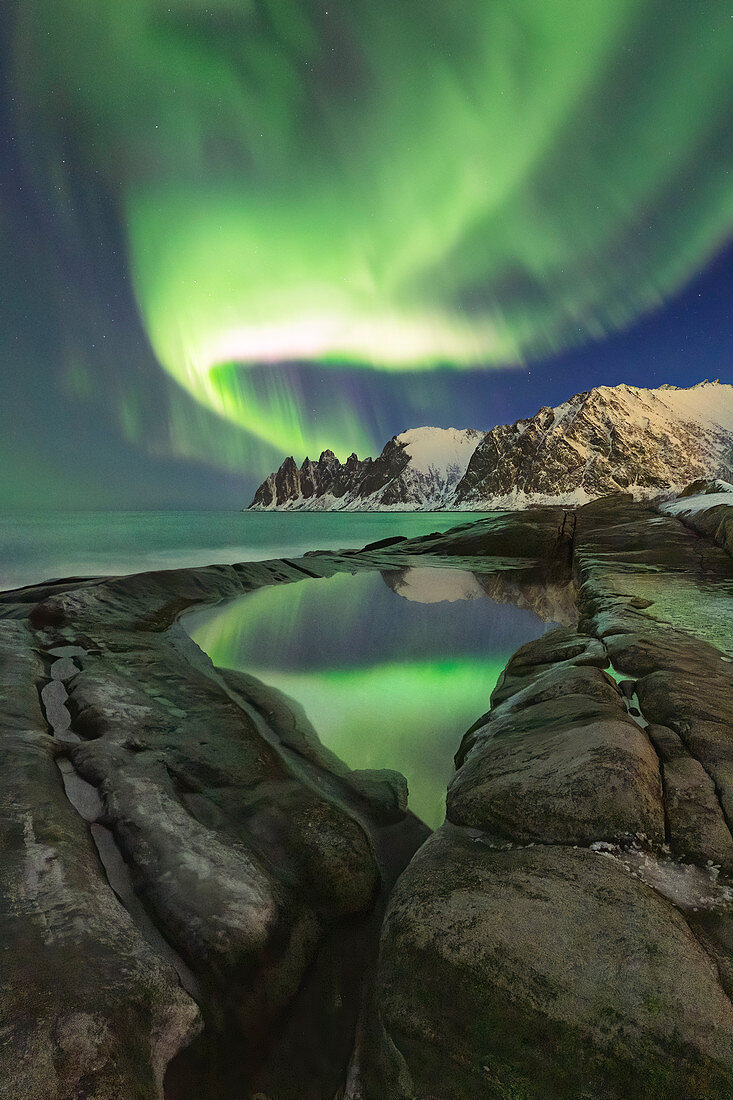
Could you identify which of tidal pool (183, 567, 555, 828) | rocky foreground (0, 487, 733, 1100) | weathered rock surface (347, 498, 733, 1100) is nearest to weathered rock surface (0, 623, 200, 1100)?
rocky foreground (0, 487, 733, 1100)

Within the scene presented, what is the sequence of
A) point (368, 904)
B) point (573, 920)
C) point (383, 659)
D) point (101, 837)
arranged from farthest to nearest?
point (383, 659), point (101, 837), point (368, 904), point (573, 920)

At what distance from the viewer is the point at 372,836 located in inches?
153

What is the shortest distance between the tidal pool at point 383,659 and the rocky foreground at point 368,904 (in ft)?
2.20

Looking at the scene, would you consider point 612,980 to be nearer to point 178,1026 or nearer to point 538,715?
point 178,1026


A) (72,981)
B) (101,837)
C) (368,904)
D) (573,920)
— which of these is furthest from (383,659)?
(72,981)

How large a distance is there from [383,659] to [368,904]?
5.58 metres

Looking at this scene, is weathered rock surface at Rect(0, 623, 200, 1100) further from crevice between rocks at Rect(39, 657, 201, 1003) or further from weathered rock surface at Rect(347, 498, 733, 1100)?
weathered rock surface at Rect(347, 498, 733, 1100)

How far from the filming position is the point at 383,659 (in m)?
8.74

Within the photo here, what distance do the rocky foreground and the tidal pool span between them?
671 mm

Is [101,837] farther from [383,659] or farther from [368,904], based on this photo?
[383,659]

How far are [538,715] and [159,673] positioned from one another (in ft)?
16.2

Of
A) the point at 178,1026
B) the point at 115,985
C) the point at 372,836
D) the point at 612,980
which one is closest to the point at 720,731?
the point at 612,980

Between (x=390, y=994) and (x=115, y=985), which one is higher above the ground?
(x=115, y=985)

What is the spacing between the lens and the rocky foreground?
2012mm
